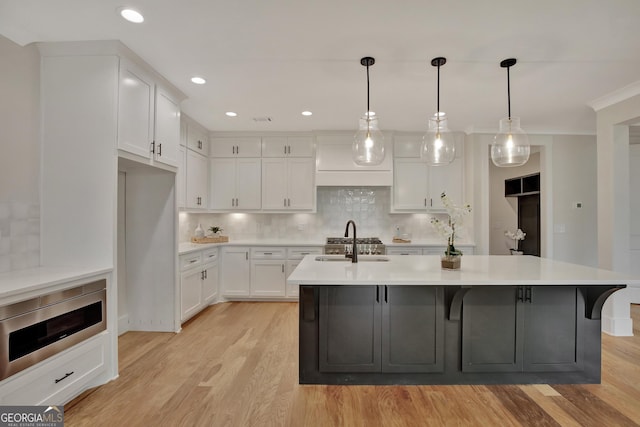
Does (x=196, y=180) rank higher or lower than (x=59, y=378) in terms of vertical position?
higher

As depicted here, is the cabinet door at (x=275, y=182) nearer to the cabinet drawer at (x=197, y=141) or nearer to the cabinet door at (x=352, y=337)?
the cabinet drawer at (x=197, y=141)

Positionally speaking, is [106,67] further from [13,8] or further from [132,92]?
[13,8]

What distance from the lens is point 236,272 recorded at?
14.8 ft

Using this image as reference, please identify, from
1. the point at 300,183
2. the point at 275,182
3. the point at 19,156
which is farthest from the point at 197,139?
the point at 19,156

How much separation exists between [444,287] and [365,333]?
0.69 meters

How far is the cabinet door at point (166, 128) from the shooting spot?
2861 mm

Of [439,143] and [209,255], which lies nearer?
[439,143]

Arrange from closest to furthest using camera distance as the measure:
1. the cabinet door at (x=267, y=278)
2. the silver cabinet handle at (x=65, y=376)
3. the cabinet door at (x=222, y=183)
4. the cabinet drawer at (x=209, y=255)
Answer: the silver cabinet handle at (x=65, y=376) < the cabinet drawer at (x=209, y=255) < the cabinet door at (x=267, y=278) < the cabinet door at (x=222, y=183)

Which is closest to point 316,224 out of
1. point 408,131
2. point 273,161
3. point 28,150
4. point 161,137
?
point 273,161

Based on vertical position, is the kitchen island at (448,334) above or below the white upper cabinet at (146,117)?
below

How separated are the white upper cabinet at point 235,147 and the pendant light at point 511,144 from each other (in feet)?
10.9

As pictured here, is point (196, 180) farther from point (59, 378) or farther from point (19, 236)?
point (59, 378)

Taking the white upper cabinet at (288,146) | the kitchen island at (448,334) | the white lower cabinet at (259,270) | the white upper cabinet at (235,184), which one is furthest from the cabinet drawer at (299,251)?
the kitchen island at (448,334)

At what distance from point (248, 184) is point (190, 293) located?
1.84 meters
